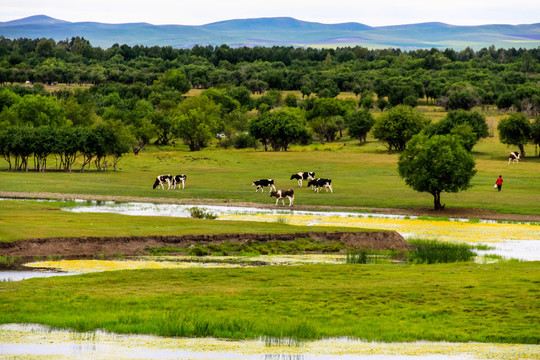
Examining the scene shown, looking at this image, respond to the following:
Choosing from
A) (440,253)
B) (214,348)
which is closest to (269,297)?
(214,348)

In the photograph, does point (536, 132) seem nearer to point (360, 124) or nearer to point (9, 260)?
point (360, 124)

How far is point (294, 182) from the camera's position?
90.2 meters

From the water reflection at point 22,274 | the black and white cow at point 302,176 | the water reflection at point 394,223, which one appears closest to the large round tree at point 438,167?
the water reflection at point 394,223

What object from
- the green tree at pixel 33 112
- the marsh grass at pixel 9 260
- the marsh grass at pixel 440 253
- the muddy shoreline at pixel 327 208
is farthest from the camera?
the green tree at pixel 33 112

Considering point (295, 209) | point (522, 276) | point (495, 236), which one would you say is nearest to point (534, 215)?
point (495, 236)

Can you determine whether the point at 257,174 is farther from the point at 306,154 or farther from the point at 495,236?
the point at 495,236

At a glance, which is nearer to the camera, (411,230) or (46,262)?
(46,262)

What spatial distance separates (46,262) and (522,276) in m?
21.6

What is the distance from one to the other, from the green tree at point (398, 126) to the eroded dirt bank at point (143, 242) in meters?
81.5

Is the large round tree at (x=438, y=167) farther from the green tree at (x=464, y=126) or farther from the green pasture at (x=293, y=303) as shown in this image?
the green tree at (x=464, y=126)

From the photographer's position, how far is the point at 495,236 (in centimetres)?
5172

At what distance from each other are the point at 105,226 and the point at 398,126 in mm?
86353

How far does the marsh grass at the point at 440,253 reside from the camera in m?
40.9

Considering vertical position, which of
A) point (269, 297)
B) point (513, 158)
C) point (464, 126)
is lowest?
point (269, 297)
